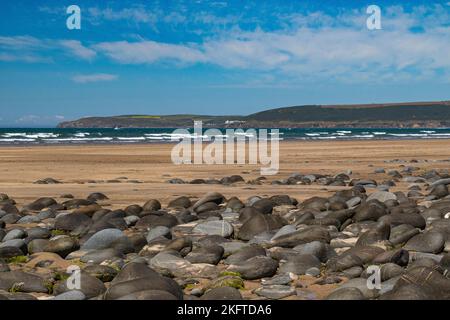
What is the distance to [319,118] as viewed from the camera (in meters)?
172

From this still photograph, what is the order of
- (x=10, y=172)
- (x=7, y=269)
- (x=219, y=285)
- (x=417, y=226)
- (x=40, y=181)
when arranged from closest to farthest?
(x=219, y=285)
(x=7, y=269)
(x=417, y=226)
(x=40, y=181)
(x=10, y=172)

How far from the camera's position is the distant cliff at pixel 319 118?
160 metres

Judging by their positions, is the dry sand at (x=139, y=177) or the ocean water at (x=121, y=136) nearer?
the dry sand at (x=139, y=177)

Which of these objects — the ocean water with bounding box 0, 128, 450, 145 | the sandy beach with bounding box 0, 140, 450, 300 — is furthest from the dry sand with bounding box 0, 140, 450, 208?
the ocean water with bounding box 0, 128, 450, 145

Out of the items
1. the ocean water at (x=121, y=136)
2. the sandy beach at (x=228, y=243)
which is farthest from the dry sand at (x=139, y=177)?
the ocean water at (x=121, y=136)

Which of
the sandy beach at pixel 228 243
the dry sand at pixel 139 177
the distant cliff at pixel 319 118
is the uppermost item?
the distant cliff at pixel 319 118

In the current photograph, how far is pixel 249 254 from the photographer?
7.62 meters

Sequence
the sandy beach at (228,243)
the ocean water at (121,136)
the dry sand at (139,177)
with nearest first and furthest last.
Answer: the sandy beach at (228,243) → the dry sand at (139,177) → the ocean water at (121,136)

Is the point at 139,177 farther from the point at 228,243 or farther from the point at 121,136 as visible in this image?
the point at 121,136

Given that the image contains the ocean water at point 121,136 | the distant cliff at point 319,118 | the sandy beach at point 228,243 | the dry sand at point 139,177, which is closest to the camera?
the sandy beach at point 228,243

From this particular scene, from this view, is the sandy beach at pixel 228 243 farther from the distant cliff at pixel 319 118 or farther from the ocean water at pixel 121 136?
the distant cliff at pixel 319 118
